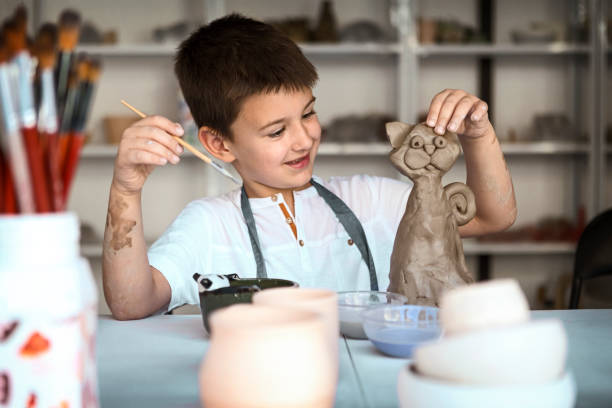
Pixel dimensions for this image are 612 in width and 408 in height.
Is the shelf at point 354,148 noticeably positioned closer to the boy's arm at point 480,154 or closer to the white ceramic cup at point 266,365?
the boy's arm at point 480,154

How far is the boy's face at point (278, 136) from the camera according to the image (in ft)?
3.82

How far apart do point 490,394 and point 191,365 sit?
1.29 ft

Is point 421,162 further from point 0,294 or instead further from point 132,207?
point 0,294

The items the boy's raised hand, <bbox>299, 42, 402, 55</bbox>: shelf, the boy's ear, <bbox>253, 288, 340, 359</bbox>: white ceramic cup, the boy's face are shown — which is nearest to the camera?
<bbox>253, 288, 340, 359</bbox>: white ceramic cup

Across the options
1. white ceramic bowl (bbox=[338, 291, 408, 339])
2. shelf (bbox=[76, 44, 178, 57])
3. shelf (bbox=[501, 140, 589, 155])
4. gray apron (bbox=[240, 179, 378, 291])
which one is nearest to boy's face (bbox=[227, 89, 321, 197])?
gray apron (bbox=[240, 179, 378, 291])

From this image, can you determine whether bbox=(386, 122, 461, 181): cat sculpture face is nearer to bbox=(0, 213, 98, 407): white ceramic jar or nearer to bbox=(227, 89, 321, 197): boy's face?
bbox=(227, 89, 321, 197): boy's face

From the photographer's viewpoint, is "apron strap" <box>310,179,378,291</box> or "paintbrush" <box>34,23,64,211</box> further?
"apron strap" <box>310,179,378,291</box>

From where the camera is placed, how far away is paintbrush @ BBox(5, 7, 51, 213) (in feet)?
1.24

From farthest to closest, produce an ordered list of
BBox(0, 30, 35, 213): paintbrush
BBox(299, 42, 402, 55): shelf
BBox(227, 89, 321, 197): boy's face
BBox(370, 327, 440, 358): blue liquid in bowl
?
BBox(299, 42, 402, 55): shelf
BBox(227, 89, 321, 197): boy's face
BBox(370, 327, 440, 358): blue liquid in bowl
BBox(0, 30, 35, 213): paintbrush

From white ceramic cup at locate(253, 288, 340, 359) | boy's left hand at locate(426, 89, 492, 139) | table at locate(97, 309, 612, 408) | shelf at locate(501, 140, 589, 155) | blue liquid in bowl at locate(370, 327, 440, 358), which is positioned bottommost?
table at locate(97, 309, 612, 408)

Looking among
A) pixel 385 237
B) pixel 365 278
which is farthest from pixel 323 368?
pixel 385 237

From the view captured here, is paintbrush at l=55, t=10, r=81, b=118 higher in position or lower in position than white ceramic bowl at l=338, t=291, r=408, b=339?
higher

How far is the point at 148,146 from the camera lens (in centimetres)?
89

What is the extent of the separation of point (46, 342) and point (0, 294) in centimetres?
4
